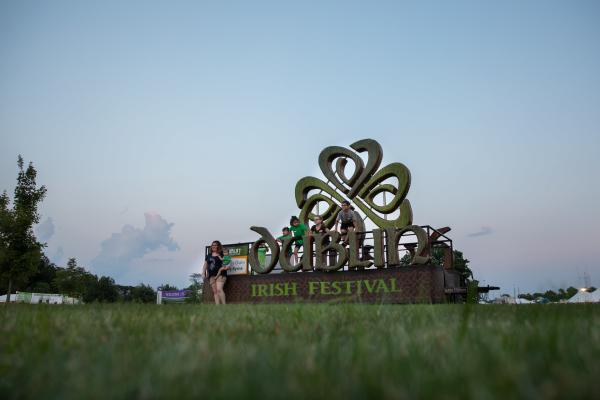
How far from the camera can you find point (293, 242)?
20.9 metres

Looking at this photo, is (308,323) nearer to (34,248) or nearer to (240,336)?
(240,336)

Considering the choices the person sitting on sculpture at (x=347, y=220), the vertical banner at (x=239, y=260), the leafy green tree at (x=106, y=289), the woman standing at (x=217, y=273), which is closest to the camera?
the woman standing at (x=217, y=273)

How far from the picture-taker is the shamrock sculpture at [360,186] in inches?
810

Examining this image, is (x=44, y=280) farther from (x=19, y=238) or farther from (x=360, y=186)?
(x=360, y=186)

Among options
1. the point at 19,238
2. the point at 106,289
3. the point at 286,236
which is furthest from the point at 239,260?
the point at 106,289

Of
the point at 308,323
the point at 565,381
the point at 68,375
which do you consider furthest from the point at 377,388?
the point at 308,323

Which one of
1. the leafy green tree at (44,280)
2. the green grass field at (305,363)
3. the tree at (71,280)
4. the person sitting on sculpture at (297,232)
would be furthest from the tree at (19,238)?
the leafy green tree at (44,280)

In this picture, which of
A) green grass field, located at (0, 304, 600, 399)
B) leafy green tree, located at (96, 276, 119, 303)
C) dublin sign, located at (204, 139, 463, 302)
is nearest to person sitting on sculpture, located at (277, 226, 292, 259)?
dublin sign, located at (204, 139, 463, 302)

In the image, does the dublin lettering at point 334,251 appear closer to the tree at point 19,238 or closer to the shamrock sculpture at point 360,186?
the shamrock sculpture at point 360,186

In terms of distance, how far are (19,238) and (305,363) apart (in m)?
35.9

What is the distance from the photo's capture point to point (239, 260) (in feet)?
74.6

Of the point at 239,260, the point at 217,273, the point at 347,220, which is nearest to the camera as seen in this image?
the point at 217,273

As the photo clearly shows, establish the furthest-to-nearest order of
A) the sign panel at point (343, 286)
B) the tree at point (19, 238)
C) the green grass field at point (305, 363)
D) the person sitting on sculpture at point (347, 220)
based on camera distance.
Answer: the tree at point (19, 238) < the person sitting on sculpture at point (347, 220) < the sign panel at point (343, 286) < the green grass field at point (305, 363)

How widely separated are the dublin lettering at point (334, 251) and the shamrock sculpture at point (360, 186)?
167cm
